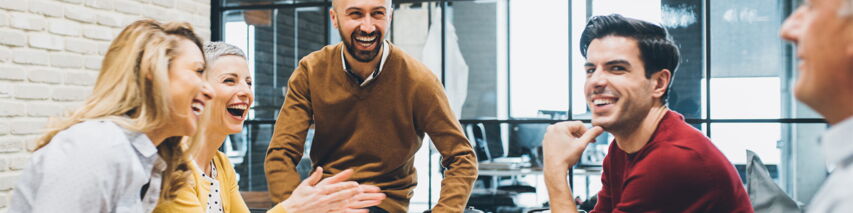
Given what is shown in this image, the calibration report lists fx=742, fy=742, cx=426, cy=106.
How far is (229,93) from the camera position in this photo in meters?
2.09

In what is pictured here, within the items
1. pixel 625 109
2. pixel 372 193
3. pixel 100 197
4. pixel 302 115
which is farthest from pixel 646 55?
pixel 100 197

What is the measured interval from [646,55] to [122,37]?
1204 millimetres

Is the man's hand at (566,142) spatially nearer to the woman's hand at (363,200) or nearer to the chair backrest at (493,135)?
the woman's hand at (363,200)

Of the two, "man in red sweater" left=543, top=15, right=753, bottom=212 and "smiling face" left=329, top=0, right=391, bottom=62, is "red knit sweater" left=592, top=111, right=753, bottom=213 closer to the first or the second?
"man in red sweater" left=543, top=15, right=753, bottom=212

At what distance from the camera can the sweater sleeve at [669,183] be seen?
63.1 inches

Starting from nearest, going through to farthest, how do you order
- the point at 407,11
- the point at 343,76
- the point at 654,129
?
the point at 654,129
the point at 343,76
the point at 407,11

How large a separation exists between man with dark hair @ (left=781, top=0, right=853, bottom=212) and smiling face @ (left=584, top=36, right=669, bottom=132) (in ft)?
3.10

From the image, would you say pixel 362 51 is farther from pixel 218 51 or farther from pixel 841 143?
pixel 841 143

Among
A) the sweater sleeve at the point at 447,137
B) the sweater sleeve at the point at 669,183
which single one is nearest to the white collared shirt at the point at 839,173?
the sweater sleeve at the point at 669,183

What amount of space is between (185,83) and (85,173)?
303mm

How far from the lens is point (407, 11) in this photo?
430 cm

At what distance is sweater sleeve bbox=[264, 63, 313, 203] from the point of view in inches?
92.4

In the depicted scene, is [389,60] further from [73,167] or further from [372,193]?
[73,167]

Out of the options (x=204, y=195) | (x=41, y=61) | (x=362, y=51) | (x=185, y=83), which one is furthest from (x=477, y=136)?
(x=185, y=83)
